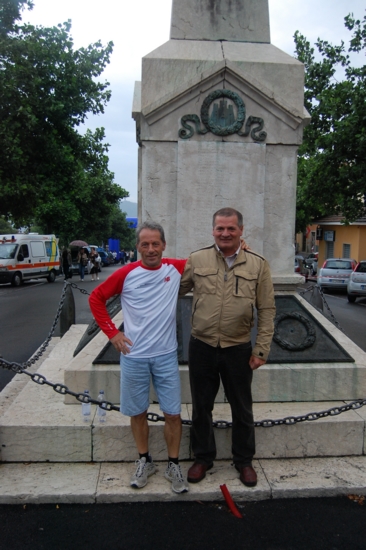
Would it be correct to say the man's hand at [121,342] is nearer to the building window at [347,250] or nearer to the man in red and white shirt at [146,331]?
the man in red and white shirt at [146,331]

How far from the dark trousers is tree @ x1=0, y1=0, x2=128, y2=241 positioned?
16405 millimetres

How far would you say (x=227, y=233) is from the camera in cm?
346

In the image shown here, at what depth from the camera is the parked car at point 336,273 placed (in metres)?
23.0

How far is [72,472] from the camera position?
3.76 m

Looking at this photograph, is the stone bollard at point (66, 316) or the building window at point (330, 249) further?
the building window at point (330, 249)

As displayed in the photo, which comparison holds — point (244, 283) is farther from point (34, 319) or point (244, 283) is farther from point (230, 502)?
point (34, 319)

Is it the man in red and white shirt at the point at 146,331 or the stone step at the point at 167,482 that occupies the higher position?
the man in red and white shirt at the point at 146,331

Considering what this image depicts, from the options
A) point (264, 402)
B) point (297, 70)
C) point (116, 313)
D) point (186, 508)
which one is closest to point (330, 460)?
point (264, 402)

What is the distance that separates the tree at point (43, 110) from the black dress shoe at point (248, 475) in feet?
54.7

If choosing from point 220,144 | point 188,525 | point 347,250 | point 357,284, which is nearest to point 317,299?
point 220,144

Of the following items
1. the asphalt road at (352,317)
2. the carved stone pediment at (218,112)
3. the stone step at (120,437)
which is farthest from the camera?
the asphalt road at (352,317)

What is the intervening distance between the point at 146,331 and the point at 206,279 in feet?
1.75

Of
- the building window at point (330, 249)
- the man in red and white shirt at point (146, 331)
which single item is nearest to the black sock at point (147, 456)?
the man in red and white shirt at point (146, 331)

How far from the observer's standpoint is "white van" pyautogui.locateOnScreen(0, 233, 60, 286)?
81.8 ft
